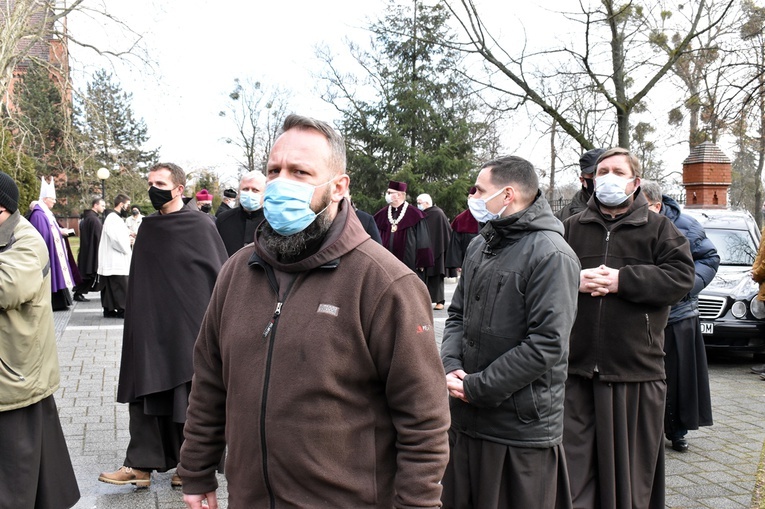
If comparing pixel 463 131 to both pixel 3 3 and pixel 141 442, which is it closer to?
pixel 3 3

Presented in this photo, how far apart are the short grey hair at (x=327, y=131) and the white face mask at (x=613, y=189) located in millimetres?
2331

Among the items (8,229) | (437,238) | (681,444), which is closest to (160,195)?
(8,229)

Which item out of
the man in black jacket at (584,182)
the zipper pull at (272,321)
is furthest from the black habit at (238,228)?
the zipper pull at (272,321)

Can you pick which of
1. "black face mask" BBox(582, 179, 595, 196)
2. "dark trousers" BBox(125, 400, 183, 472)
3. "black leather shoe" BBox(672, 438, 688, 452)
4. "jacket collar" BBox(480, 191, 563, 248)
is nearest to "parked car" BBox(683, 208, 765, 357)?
"black leather shoe" BBox(672, 438, 688, 452)

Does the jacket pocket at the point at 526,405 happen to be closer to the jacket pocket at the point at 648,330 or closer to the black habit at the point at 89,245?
the jacket pocket at the point at 648,330

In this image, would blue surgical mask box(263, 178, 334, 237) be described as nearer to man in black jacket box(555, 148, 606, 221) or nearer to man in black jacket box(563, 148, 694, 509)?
man in black jacket box(563, 148, 694, 509)

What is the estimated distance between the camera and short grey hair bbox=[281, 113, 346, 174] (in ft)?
7.61

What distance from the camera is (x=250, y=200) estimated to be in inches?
276

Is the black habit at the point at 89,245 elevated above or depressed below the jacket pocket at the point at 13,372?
above

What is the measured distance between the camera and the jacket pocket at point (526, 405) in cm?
326

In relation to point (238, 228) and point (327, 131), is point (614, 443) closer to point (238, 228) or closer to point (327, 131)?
point (327, 131)

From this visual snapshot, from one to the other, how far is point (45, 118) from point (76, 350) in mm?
41434

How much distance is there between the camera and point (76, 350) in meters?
9.86

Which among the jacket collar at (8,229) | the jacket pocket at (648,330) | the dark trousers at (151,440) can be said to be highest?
the jacket collar at (8,229)
